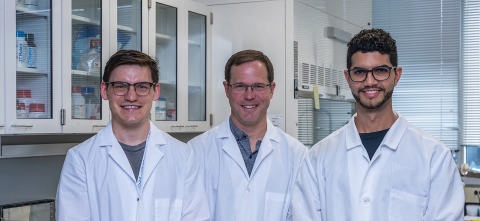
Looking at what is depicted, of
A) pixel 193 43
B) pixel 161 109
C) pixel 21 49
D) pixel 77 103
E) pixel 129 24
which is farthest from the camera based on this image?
pixel 193 43

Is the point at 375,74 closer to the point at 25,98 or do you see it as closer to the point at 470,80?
the point at 25,98

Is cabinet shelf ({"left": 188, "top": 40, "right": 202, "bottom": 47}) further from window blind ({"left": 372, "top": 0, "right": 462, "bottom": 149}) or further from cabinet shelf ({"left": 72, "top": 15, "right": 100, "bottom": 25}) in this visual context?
window blind ({"left": 372, "top": 0, "right": 462, "bottom": 149})

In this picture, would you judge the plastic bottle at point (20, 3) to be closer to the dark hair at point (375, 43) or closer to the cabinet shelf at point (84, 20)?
the cabinet shelf at point (84, 20)

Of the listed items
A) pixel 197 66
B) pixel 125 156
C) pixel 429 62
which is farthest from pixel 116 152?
pixel 429 62

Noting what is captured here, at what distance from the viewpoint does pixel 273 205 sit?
2.22 meters

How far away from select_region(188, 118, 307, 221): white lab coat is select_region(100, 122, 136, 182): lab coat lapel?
18.0 inches

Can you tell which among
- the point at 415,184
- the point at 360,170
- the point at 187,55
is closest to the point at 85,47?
the point at 187,55

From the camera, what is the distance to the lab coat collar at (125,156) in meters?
1.92

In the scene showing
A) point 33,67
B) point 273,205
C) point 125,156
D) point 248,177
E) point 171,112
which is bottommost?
point 273,205

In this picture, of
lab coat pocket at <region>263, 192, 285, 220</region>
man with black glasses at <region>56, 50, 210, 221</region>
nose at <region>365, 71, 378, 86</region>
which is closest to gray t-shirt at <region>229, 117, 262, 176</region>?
lab coat pocket at <region>263, 192, 285, 220</region>

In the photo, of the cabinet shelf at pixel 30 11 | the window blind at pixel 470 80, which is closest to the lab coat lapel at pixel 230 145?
the cabinet shelf at pixel 30 11

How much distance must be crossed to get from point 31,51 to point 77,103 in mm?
348

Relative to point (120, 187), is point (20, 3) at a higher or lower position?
higher

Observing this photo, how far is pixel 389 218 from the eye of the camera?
1.78 meters
